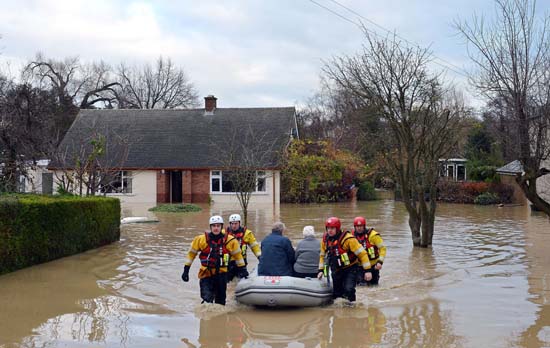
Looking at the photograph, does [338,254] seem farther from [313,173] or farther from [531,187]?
[313,173]

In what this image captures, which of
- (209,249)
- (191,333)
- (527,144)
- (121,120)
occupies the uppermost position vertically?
(121,120)

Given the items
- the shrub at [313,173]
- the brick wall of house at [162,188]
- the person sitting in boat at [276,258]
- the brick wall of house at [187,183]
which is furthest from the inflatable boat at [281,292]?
the brick wall of house at [162,188]

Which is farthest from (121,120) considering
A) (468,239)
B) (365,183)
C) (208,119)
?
(468,239)

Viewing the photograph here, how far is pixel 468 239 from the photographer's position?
19797mm

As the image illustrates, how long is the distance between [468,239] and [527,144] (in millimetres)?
6572

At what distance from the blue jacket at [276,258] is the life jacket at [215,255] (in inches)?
31.0

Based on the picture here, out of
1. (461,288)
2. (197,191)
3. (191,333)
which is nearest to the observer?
(191,333)

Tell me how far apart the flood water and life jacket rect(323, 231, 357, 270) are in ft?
2.27

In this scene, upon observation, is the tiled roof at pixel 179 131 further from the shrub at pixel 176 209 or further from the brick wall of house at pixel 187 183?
the shrub at pixel 176 209

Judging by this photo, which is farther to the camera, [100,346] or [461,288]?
[461,288]

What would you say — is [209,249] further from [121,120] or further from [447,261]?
[121,120]

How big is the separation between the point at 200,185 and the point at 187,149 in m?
2.44

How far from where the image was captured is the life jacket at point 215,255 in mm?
9837

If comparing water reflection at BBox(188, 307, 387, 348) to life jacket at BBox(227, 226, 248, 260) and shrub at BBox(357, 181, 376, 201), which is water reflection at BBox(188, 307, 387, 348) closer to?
life jacket at BBox(227, 226, 248, 260)
